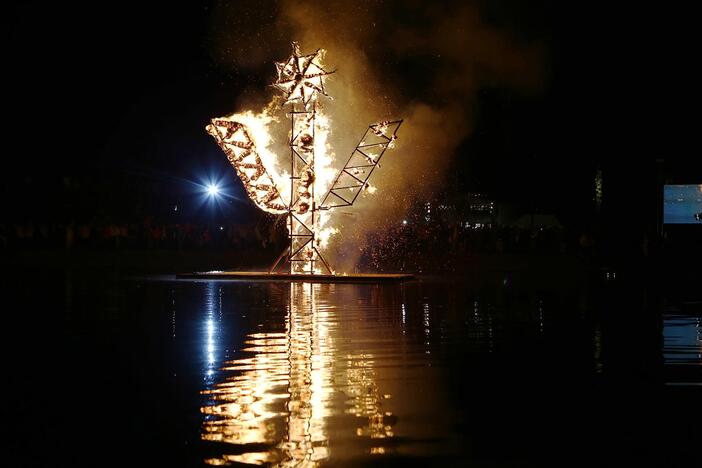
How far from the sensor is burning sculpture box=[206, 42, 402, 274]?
23.2 meters

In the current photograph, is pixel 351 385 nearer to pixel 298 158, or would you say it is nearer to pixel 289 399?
pixel 289 399

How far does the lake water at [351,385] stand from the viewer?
663 cm

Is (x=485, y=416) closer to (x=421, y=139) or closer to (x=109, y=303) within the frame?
(x=109, y=303)

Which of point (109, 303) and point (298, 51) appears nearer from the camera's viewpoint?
point (109, 303)

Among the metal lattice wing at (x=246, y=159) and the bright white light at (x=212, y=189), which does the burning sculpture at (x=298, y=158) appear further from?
the bright white light at (x=212, y=189)

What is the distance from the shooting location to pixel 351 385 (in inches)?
355

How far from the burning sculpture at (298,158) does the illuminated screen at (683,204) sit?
17.1 m

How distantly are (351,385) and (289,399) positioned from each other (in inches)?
33.4

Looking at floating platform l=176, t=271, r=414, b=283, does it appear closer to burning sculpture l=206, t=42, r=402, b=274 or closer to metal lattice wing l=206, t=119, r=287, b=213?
burning sculpture l=206, t=42, r=402, b=274

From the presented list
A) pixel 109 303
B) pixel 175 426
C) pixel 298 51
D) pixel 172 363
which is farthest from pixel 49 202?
pixel 175 426

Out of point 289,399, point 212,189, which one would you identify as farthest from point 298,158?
point 212,189

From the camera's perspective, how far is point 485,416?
7.68 meters

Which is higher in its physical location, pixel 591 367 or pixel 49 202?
pixel 49 202

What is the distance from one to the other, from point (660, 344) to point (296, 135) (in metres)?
13.1
